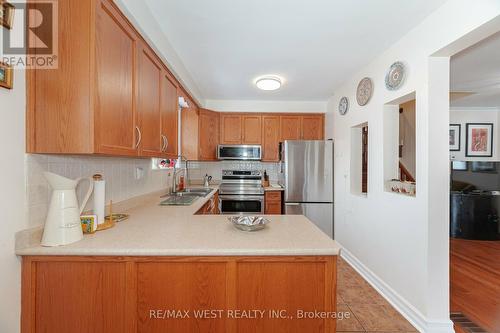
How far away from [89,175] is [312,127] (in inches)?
135

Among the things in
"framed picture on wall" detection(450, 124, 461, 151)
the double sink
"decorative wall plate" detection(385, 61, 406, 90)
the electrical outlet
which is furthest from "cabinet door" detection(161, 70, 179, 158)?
"framed picture on wall" detection(450, 124, 461, 151)

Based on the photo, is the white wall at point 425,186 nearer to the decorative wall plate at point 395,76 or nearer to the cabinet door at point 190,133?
the decorative wall plate at point 395,76

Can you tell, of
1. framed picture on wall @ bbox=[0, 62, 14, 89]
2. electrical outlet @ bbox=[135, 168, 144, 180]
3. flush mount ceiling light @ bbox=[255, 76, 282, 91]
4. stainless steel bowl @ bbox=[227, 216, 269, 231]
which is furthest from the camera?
flush mount ceiling light @ bbox=[255, 76, 282, 91]

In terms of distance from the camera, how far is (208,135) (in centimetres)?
382

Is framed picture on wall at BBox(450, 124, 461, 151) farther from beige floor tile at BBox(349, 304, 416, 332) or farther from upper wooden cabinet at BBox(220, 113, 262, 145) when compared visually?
beige floor tile at BBox(349, 304, 416, 332)

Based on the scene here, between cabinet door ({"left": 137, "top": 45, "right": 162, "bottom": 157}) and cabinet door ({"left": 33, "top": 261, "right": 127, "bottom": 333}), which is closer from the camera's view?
cabinet door ({"left": 33, "top": 261, "right": 127, "bottom": 333})

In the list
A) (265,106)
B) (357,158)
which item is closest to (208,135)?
(265,106)

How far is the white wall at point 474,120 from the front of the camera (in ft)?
14.1

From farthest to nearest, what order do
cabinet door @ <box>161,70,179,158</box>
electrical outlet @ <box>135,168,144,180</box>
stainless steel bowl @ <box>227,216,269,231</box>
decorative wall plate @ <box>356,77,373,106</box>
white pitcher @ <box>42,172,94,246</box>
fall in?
decorative wall plate @ <box>356,77,373,106</box>
electrical outlet @ <box>135,168,144,180</box>
cabinet door @ <box>161,70,179,158</box>
stainless steel bowl @ <box>227,216,269,231</box>
white pitcher @ <box>42,172,94,246</box>

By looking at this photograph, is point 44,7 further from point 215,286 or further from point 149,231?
point 215,286

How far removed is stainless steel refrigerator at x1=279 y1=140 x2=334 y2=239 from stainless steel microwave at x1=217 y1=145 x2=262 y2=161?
1.92ft

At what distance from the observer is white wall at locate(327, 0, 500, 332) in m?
1.56

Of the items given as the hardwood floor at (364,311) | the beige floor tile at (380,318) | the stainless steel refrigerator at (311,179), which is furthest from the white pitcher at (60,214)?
the stainless steel refrigerator at (311,179)

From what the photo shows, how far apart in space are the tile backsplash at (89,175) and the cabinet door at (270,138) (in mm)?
1720
